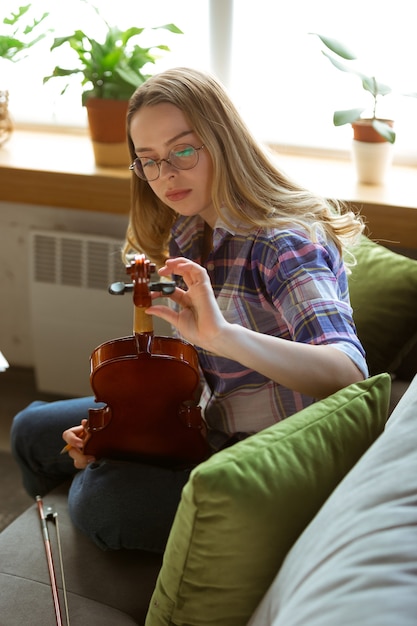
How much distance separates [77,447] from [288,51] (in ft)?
4.79

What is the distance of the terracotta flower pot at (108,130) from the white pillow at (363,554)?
4.96 feet

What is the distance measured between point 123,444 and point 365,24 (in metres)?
1.50

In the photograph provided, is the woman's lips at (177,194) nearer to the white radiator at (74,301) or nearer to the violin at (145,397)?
the violin at (145,397)

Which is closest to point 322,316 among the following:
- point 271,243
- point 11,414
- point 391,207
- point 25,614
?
point 271,243

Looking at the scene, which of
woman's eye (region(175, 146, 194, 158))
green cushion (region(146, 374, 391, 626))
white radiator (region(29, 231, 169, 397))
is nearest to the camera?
green cushion (region(146, 374, 391, 626))

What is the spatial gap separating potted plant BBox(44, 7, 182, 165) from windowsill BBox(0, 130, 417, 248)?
79mm

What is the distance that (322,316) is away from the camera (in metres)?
1.30

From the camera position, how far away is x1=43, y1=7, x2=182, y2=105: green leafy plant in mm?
2279

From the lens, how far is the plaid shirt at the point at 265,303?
131 cm

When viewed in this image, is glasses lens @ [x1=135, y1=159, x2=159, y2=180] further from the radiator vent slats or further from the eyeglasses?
the radiator vent slats

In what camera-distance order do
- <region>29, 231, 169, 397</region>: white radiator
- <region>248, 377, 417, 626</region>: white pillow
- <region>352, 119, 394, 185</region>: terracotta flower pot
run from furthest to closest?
<region>29, 231, 169, 397</region>: white radiator < <region>352, 119, 394, 185</region>: terracotta flower pot < <region>248, 377, 417, 626</region>: white pillow

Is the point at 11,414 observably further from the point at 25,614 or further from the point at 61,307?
the point at 25,614

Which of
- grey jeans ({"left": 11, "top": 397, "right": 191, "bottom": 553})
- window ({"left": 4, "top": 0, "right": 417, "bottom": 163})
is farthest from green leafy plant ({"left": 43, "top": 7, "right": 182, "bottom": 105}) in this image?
grey jeans ({"left": 11, "top": 397, "right": 191, "bottom": 553})

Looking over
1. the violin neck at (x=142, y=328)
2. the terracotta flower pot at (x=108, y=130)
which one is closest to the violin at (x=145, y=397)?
the violin neck at (x=142, y=328)
